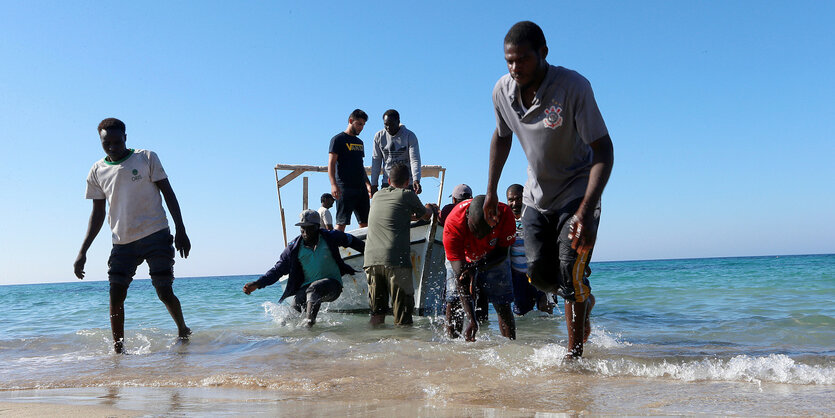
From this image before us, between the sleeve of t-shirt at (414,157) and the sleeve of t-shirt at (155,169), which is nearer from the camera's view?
the sleeve of t-shirt at (155,169)

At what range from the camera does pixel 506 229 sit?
471cm

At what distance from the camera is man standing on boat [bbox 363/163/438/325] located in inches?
233

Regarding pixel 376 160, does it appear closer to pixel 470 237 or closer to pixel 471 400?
pixel 470 237

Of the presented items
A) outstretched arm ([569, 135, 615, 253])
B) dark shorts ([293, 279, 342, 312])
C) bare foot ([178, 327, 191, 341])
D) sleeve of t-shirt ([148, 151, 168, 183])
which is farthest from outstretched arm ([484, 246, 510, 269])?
bare foot ([178, 327, 191, 341])

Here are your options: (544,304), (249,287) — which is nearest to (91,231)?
(249,287)

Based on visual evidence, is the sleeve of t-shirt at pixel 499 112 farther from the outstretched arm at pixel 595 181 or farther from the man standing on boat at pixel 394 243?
the man standing on boat at pixel 394 243

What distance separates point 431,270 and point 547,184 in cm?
393

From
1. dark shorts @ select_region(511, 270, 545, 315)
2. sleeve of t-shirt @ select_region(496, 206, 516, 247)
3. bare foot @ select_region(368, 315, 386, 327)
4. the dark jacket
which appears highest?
sleeve of t-shirt @ select_region(496, 206, 516, 247)

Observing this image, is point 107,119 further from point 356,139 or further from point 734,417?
point 734,417

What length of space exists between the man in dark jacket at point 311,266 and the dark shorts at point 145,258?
4.86 ft

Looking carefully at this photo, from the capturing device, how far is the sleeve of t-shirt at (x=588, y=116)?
2996 millimetres

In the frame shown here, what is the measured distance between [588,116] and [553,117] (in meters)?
0.18

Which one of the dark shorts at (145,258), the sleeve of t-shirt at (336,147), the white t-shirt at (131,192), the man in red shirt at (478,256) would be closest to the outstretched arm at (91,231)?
the white t-shirt at (131,192)

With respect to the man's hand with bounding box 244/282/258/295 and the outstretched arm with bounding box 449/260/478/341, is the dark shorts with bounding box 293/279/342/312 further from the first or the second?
the outstretched arm with bounding box 449/260/478/341
